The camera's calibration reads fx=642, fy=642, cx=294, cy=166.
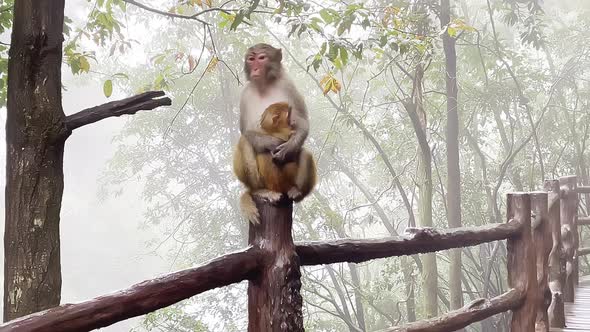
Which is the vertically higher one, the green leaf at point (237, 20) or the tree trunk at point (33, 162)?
the green leaf at point (237, 20)

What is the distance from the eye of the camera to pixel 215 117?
37.3 ft

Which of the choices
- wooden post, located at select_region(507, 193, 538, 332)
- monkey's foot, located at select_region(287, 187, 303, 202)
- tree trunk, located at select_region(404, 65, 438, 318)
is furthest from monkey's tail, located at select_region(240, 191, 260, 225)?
tree trunk, located at select_region(404, 65, 438, 318)

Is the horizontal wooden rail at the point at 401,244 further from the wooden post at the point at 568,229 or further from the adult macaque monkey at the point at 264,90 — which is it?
the wooden post at the point at 568,229

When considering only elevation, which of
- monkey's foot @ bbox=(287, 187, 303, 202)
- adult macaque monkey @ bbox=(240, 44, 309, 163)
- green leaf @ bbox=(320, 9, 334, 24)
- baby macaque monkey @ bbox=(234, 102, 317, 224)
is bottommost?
monkey's foot @ bbox=(287, 187, 303, 202)

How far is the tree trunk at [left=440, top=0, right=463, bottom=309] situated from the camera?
5.95m

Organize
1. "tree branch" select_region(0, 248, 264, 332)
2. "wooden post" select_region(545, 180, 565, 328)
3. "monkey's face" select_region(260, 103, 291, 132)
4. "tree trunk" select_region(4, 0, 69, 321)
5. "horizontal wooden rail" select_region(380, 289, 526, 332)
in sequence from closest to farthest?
1. "tree branch" select_region(0, 248, 264, 332)
2. "tree trunk" select_region(4, 0, 69, 321)
3. "monkey's face" select_region(260, 103, 291, 132)
4. "horizontal wooden rail" select_region(380, 289, 526, 332)
5. "wooden post" select_region(545, 180, 565, 328)

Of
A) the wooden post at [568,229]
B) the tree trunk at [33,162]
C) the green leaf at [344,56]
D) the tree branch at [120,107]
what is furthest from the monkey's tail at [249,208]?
the wooden post at [568,229]

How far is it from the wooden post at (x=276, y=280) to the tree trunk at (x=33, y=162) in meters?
0.71

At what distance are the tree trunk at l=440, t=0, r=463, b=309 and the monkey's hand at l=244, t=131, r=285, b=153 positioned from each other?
425 cm

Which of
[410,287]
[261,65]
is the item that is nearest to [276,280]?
[261,65]

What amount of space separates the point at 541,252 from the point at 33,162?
243 centimetres

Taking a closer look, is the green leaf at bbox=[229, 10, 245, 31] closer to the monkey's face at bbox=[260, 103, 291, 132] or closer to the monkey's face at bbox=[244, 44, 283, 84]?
the monkey's face at bbox=[244, 44, 283, 84]

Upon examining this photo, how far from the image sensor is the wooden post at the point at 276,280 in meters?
1.60

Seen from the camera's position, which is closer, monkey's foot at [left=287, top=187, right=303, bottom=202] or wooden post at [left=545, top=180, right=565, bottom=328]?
monkey's foot at [left=287, top=187, right=303, bottom=202]
